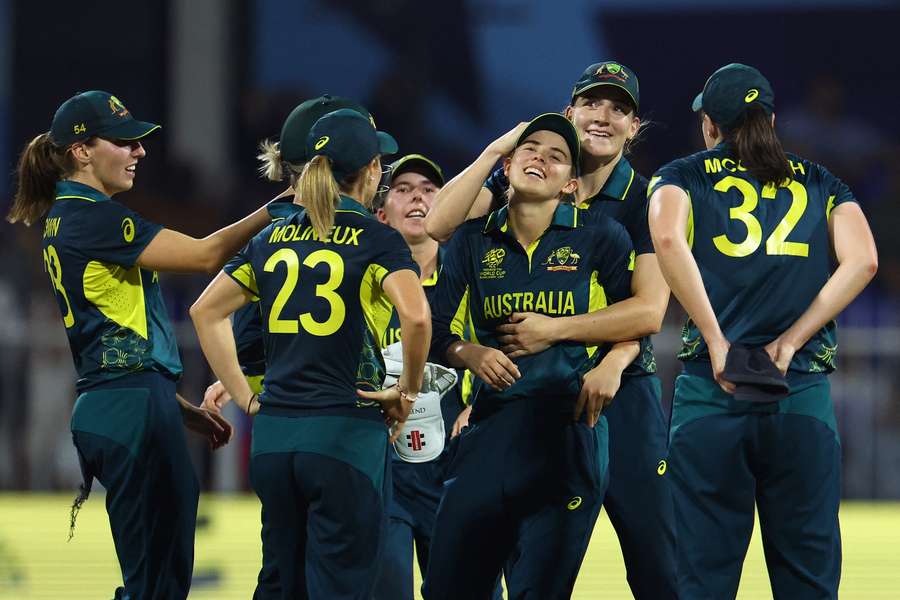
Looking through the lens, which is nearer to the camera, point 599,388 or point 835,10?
point 599,388

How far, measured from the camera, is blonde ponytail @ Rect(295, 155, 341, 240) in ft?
13.6

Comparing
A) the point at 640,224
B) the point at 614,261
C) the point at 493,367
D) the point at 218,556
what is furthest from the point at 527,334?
the point at 218,556

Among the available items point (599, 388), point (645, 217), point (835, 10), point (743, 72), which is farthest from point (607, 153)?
point (835, 10)

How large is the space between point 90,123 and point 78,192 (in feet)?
0.77

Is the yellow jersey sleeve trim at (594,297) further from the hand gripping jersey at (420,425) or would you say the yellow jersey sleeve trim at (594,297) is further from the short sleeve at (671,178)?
the hand gripping jersey at (420,425)

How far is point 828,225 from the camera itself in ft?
14.9

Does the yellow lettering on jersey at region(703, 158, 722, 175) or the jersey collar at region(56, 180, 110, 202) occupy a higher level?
the yellow lettering on jersey at region(703, 158, 722, 175)

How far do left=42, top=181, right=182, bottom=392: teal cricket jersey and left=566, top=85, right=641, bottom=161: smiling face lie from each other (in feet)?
4.84

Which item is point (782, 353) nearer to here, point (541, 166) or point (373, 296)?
point (541, 166)

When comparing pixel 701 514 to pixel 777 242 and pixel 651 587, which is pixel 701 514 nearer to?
pixel 651 587

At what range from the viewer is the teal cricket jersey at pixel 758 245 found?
175 inches

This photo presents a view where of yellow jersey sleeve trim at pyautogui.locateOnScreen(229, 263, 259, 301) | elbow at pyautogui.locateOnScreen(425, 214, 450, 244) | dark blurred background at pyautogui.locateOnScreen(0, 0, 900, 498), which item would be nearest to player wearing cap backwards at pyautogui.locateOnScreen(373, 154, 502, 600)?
elbow at pyautogui.locateOnScreen(425, 214, 450, 244)

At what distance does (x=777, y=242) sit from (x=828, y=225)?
0.75ft

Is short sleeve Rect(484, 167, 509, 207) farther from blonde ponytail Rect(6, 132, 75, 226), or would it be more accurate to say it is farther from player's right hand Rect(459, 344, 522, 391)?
blonde ponytail Rect(6, 132, 75, 226)
